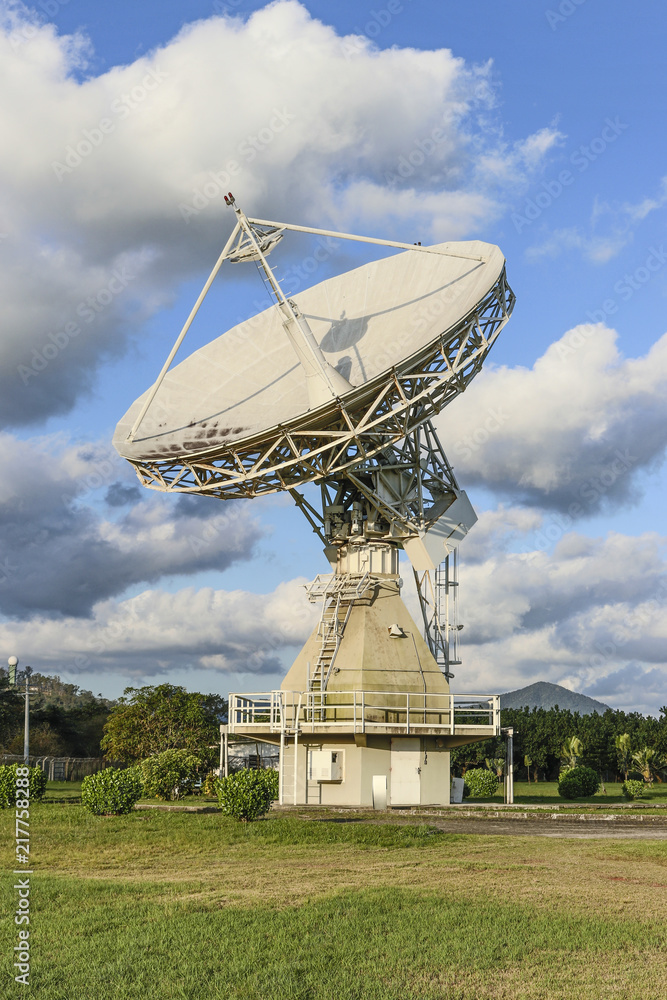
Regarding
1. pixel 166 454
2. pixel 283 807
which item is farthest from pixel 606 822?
pixel 166 454

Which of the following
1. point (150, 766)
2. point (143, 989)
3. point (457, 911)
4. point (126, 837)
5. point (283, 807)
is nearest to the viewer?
point (143, 989)

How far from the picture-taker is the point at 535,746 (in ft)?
250

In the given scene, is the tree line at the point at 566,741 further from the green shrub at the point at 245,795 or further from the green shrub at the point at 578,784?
the green shrub at the point at 245,795

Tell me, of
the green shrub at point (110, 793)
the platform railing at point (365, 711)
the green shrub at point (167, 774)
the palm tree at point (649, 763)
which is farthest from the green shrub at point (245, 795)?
the palm tree at point (649, 763)

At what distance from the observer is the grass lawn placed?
26.5 feet

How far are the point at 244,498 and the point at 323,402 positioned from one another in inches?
157

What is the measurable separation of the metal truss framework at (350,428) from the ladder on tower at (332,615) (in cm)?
425

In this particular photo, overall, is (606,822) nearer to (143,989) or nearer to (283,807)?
(283,807)

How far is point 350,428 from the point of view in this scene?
957 inches

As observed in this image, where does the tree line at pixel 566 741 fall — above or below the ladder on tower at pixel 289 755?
below

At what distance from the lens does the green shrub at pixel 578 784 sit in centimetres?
3622

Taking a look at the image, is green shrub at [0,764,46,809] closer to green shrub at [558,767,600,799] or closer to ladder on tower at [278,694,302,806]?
ladder on tower at [278,694,302,806]

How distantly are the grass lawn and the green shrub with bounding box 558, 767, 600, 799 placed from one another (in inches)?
767

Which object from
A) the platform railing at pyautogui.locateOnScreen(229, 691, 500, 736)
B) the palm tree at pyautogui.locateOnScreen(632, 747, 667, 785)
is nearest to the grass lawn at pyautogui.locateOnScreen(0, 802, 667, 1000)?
the platform railing at pyautogui.locateOnScreen(229, 691, 500, 736)
